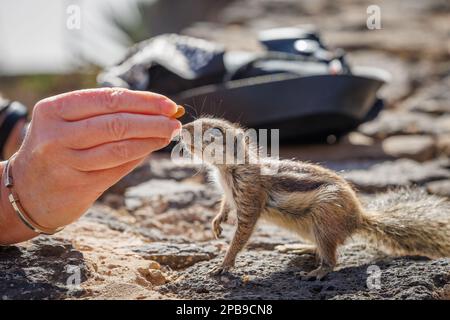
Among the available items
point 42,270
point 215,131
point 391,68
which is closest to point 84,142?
point 42,270

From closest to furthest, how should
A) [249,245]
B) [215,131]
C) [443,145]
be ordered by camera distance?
[215,131]
[249,245]
[443,145]

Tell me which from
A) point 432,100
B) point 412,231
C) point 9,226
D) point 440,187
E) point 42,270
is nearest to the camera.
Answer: point 42,270

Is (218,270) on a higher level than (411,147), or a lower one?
lower

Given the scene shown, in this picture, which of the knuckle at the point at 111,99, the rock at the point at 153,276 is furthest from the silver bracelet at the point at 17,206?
the knuckle at the point at 111,99

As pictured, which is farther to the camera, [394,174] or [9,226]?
[394,174]

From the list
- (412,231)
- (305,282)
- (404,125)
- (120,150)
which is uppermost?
(404,125)

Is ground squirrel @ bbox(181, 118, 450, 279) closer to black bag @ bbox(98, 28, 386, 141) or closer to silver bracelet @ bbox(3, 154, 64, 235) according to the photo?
silver bracelet @ bbox(3, 154, 64, 235)

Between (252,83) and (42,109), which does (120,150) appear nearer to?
(42,109)
